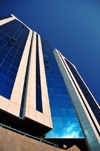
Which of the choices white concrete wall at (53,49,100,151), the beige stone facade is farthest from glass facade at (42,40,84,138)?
the beige stone facade

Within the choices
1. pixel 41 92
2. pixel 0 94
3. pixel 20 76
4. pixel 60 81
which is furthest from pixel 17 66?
pixel 60 81

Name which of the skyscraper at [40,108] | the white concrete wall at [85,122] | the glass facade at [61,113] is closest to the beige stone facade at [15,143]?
the skyscraper at [40,108]

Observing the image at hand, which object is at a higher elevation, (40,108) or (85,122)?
(40,108)

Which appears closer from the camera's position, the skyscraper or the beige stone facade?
the beige stone facade

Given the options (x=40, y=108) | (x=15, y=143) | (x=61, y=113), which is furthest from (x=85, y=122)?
(x=15, y=143)

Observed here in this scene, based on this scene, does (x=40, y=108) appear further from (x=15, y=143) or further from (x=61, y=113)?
(x=15, y=143)

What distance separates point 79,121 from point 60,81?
12.5 meters

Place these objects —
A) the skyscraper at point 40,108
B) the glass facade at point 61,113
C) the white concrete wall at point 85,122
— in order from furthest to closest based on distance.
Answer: the white concrete wall at point 85,122 → the glass facade at point 61,113 → the skyscraper at point 40,108

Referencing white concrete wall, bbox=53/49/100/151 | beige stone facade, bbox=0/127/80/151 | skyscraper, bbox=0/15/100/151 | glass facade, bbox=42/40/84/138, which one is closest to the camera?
beige stone facade, bbox=0/127/80/151

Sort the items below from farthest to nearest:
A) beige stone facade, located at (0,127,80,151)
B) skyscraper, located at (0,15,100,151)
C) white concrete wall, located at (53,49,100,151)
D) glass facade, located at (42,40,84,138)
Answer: white concrete wall, located at (53,49,100,151), glass facade, located at (42,40,84,138), skyscraper, located at (0,15,100,151), beige stone facade, located at (0,127,80,151)

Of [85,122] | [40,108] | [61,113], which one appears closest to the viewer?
[40,108]

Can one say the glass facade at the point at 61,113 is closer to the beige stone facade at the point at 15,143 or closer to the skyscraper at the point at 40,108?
the skyscraper at the point at 40,108

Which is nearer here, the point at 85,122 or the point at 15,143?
the point at 15,143

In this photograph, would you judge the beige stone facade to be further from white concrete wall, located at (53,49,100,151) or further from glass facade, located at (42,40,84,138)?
white concrete wall, located at (53,49,100,151)
